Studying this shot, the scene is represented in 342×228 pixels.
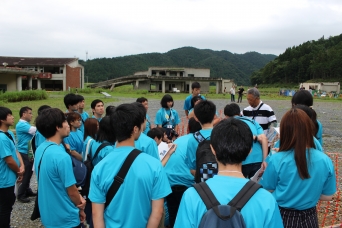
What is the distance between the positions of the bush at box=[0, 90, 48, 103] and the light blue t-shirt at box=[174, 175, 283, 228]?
25.1m

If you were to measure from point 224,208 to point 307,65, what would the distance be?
8073cm

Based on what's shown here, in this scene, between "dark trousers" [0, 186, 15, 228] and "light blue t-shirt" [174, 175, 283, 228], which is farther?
"dark trousers" [0, 186, 15, 228]

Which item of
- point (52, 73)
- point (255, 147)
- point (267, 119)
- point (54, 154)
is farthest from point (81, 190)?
point (52, 73)

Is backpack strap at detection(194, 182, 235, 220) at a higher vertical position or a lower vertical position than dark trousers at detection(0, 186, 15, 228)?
higher

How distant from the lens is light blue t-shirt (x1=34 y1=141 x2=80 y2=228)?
249 cm

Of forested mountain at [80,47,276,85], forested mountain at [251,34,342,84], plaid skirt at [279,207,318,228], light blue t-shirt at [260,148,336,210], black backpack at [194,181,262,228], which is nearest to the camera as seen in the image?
black backpack at [194,181,262,228]

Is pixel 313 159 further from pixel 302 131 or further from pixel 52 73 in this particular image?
pixel 52 73

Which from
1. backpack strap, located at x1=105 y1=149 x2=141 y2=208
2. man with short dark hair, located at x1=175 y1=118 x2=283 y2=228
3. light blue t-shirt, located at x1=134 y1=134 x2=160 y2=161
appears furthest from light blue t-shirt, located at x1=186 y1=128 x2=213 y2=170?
man with short dark hair, located at x1=175 y1=118 x2=283 y2=228

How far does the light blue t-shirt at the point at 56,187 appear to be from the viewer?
97.9 inches

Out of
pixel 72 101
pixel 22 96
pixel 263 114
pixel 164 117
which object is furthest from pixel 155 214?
pixel 22 96

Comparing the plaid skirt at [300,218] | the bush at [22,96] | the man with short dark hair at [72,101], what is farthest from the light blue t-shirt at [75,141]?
the bush at [22,96]

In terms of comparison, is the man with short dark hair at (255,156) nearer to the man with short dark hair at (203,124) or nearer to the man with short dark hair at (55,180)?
the man with short dark hair at (203,124)

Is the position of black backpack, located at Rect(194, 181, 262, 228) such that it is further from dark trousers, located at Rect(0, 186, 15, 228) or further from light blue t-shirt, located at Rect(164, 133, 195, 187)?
dark trousers, located at Rect(0, 186, 15, 228)

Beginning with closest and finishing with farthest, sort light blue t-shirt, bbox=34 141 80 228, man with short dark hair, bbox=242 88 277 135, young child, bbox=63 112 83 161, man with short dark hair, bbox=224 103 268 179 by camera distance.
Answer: light blue t-shirt, bbox=34 141 80 228, man with short dark hair, bbox=224 103 268 179, young child, bbox=63 112 83 161, man with short dark hair, bbox=242 88 277 135
